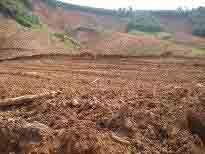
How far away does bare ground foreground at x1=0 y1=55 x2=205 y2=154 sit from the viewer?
15.0ft

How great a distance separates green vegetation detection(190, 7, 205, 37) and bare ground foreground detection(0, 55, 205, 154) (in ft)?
48.2

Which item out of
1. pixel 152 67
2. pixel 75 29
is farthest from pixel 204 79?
pixel 75 29

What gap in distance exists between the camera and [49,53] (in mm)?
11531

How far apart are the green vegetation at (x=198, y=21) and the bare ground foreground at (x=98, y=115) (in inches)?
578

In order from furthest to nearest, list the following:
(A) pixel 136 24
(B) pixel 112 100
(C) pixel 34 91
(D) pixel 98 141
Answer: (A) pixel 136 24, (C) pixel 34 91, (B) pixel 112 100, (D) pixel 98 141

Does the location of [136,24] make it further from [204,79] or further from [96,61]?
[204,79]

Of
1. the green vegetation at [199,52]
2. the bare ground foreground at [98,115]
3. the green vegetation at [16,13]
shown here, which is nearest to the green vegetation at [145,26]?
the green vegetation at [16,13]

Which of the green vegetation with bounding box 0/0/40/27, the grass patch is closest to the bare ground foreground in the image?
the green vegetation with bounding box 0/0/40/27

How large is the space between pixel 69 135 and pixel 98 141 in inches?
15.7

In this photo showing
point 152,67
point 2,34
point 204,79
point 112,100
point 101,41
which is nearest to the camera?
point 112,100

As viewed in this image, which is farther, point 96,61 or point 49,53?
point 49,53

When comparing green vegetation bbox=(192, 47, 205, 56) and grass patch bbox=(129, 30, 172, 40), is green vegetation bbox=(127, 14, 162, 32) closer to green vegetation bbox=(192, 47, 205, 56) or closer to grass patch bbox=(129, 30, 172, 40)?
grass patch bbox=(129, 30, 172, 40)

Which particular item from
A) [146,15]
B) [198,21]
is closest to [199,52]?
[198,21]

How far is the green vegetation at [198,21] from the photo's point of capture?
21.8m
